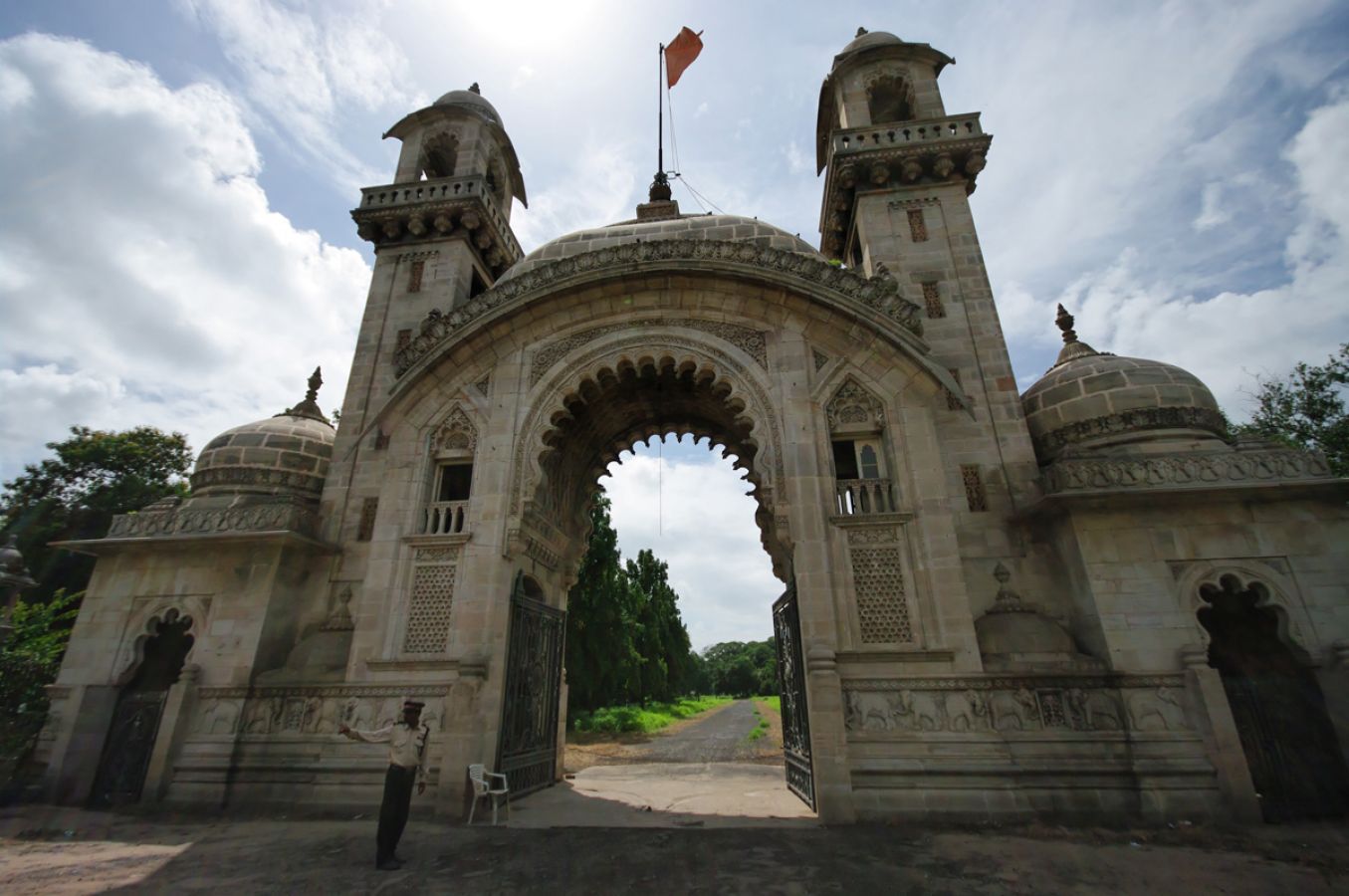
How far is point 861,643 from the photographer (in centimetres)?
937

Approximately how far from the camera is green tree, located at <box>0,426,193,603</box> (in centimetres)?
2462

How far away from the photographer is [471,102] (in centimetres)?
1722

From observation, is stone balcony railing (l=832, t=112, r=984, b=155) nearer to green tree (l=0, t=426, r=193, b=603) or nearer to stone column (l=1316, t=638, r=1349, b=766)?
stone column (l=1316, t=638, r=1349, b=766)

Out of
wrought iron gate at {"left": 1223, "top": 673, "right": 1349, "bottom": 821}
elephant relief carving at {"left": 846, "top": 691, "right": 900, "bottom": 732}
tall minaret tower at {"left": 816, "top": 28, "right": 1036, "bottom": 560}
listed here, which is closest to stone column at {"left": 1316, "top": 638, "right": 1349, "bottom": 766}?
wrought iron gate at {"left": 1223, "top": 673, "right": 1349, "bottom": 821}

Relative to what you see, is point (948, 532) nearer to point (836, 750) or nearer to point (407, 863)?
point (836, 750)

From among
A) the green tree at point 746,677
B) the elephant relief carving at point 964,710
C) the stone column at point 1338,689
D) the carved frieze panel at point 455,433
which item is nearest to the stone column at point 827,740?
the elephant relief carving at point 964,710

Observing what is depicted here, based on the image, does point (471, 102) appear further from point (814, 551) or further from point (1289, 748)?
point (1289, 748)

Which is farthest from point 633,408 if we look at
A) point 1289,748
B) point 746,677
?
point 746,677

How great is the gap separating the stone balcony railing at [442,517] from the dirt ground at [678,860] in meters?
4.77

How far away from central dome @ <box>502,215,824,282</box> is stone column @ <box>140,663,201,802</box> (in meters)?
9.55

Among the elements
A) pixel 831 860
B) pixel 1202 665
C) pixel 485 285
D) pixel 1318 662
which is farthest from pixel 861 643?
pixel 485 285

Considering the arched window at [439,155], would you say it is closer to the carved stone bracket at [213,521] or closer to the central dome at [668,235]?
the central dome at [668,235]

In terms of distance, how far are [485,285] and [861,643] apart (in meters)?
13.0

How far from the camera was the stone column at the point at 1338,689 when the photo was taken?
7.94 meters
